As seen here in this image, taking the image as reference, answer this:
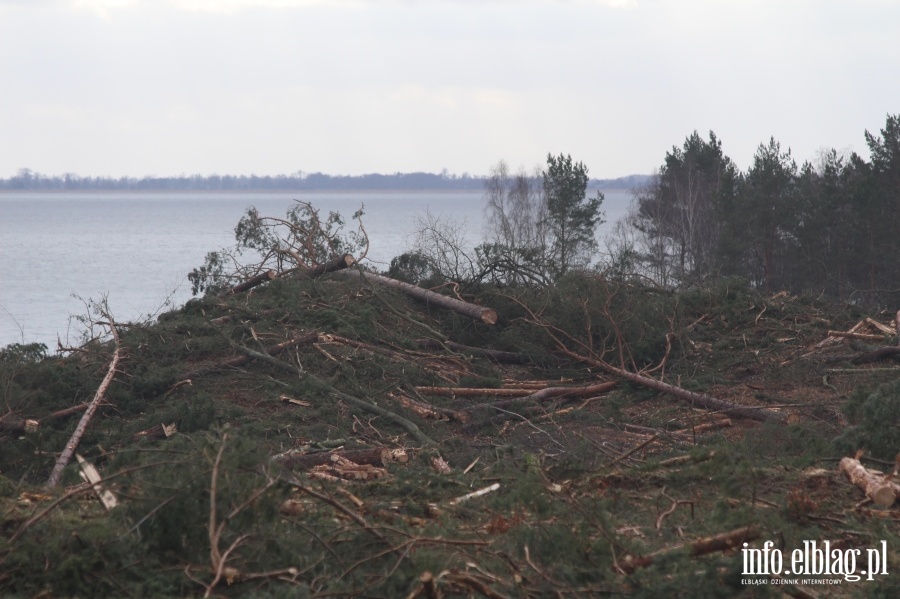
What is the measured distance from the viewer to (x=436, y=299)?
1244 cm

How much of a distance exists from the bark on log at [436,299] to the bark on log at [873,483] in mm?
6536

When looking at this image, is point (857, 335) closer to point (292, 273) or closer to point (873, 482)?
point (873, 482)

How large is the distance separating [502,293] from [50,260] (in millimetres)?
63287

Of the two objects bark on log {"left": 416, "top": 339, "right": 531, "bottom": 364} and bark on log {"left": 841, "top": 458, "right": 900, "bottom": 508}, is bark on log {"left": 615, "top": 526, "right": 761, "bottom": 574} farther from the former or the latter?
bark on log {"left": 416, "top": 339, "right": 531, "bottom": 364}

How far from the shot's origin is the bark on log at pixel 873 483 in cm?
487

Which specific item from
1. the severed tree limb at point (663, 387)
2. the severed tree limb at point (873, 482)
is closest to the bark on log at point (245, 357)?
the severed tree limb at point (663, 387)

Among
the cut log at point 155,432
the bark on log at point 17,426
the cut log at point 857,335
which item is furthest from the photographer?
the cut log at point 857,335

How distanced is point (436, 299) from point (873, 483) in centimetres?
794

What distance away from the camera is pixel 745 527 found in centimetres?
394

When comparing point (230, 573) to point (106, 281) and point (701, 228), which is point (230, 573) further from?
point (106, 281)

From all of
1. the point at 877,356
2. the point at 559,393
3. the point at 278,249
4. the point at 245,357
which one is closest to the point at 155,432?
the point at 245,357

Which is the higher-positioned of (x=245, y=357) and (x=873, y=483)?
(x=873, y=483)

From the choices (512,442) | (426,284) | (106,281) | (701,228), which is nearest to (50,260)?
(106,281)

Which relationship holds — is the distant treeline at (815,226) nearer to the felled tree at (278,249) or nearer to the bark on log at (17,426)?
the felled tree at (278,249)
